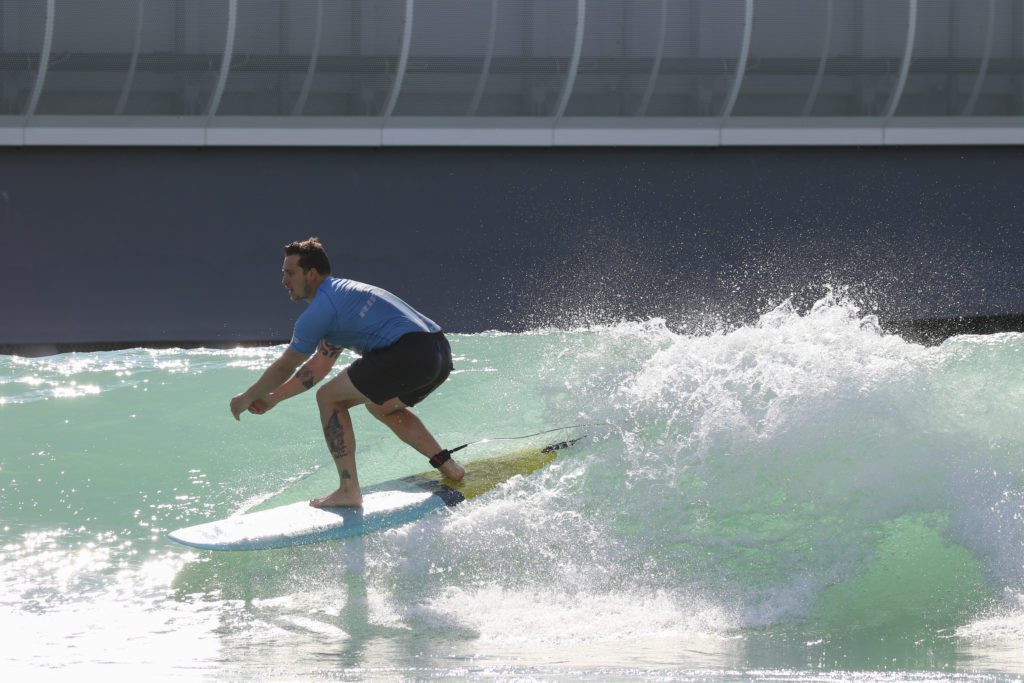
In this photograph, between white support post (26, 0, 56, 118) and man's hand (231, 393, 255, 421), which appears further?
white support post (26, 0, 56, 118)

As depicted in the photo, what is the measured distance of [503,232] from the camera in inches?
602

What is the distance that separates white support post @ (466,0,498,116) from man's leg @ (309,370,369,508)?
846 cm

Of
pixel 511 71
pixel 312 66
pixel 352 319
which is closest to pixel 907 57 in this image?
pixel 511 71

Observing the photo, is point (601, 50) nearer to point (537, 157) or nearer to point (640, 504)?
point (537, 157)

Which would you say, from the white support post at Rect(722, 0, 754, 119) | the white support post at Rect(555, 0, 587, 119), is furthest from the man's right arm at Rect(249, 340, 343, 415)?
the white support post at Rect(722, 0, 754, 119)

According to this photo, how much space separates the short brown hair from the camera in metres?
6.66

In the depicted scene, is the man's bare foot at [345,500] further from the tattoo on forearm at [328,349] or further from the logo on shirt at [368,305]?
the logo on shirt at [368,305]

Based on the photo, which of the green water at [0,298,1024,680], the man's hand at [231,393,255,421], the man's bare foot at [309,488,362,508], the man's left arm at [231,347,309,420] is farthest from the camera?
the man's bare foot at [309,488,362,508]

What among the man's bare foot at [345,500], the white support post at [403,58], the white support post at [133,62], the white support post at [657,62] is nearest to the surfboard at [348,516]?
the man's bare foot at [345,500]

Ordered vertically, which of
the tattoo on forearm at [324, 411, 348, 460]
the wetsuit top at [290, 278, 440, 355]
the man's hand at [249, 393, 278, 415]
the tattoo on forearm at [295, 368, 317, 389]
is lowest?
the tattoo on forearm at [324, 411, 348, 460]

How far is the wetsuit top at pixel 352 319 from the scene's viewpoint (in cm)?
657

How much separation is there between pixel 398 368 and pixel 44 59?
9.02 metres

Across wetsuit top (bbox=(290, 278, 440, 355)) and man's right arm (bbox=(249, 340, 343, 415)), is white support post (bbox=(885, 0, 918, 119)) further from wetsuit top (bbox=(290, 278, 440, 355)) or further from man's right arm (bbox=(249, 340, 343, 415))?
man's right arm (bbox=(249, 340, 343, 415))

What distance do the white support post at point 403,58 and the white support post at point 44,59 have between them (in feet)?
11.6
